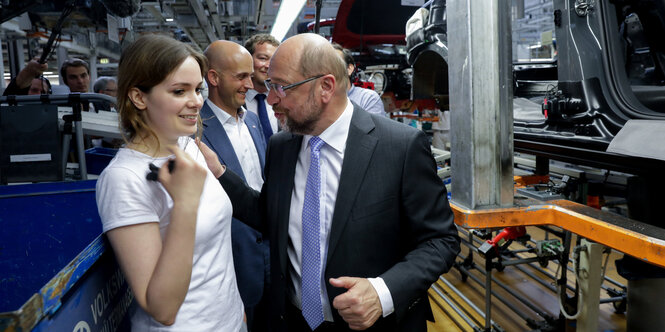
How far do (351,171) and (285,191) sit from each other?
9.9 inches

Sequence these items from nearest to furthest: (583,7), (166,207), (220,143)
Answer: (166,207)
(220,143)
(583,7)

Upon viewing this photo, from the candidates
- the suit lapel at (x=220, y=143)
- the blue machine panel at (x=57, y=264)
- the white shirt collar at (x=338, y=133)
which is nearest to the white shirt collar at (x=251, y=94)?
the suit lapel at (x=220, y=143)

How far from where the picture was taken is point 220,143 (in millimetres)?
2098

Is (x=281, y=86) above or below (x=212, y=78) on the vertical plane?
below

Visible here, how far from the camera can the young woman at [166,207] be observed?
1010 mm

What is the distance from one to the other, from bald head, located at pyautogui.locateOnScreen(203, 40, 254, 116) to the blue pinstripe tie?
37.4 inches

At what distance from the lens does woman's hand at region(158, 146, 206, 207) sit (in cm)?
101

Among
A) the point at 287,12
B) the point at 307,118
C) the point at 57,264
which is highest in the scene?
the point at 287,12

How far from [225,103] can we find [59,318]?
1526mm

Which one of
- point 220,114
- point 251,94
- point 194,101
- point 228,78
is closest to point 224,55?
point 228,78

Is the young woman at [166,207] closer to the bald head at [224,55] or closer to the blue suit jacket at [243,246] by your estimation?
the blue suit jacket at [243,246]

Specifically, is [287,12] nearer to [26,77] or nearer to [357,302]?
[26,77]

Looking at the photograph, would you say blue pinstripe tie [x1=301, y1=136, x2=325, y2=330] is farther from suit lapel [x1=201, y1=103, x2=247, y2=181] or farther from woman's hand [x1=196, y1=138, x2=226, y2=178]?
suit lapel [x1=201, y1=103, x2=247, y2=181]

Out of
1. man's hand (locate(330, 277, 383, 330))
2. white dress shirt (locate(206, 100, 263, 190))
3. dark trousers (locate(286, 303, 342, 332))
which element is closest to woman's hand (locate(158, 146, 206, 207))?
man's hand (locate(330, 277, 383, 330))
